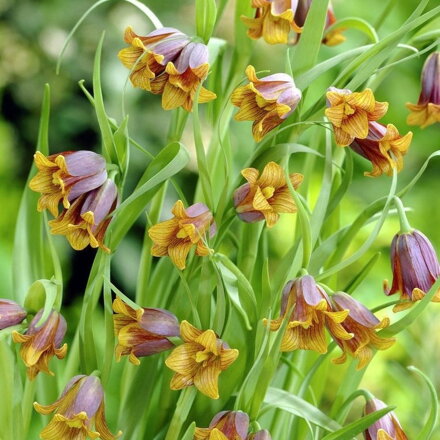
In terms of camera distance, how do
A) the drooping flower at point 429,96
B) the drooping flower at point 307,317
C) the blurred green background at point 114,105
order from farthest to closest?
the blurred green background at point 114,105 → the drooping flower at point 429,96 → the drooping flower at point 307,317

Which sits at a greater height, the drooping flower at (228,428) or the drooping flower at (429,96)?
the drooping flower at (429,96)

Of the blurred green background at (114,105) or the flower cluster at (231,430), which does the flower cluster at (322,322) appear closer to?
the flower cluster at (231,430)

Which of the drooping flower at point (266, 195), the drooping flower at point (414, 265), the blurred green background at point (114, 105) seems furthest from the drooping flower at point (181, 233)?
the blurred green background at point (114, 105)

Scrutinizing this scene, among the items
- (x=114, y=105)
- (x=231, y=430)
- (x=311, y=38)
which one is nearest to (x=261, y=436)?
(x=231, y=430)

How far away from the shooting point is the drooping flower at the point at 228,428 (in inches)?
21.2

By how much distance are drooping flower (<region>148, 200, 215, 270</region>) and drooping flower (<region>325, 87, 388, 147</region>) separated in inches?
3.8

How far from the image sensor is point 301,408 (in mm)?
600

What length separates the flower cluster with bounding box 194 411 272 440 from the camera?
0.54 metres

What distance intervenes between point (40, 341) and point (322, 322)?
183 mm

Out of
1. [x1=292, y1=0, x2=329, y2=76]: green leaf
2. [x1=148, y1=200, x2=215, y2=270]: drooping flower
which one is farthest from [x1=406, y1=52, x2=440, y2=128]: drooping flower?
[x1=148, y1=200, x2=215, y2=270]: drooping flower

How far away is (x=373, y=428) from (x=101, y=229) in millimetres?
226

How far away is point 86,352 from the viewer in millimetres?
618

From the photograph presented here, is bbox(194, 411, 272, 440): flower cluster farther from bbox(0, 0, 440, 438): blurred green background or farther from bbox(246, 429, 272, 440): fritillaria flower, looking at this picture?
bbox(0, 0, 440, 438): blurred green background

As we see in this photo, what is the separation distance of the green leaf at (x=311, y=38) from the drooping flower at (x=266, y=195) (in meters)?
0.09
